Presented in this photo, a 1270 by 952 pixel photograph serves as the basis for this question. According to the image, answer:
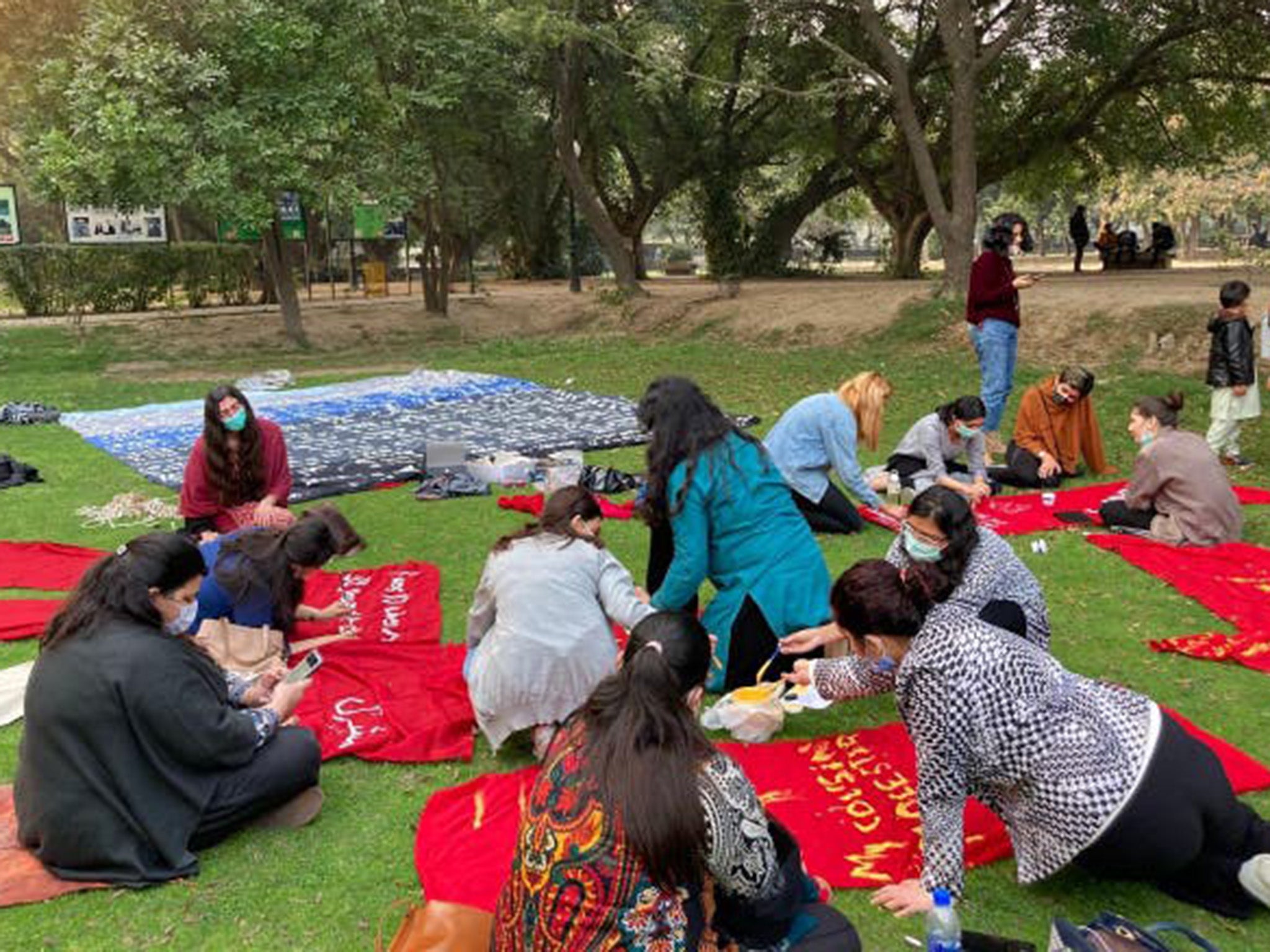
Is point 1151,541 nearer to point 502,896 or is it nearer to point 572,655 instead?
point 572,655

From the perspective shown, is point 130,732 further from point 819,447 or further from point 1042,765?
point 819,447

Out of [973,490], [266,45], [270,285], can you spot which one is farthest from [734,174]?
[973,490]

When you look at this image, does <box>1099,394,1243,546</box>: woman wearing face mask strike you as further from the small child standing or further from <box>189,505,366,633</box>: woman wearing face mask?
<box>189,505,366,633</box>: woman wearing face mask

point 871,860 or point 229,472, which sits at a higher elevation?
point 229,472

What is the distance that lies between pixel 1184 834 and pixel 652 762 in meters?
1.64

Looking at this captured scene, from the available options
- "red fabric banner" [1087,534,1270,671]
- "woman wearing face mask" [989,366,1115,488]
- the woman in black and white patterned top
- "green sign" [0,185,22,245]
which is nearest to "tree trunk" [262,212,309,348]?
"green sign" [0,185,22,245]

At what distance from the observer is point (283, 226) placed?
1894cm

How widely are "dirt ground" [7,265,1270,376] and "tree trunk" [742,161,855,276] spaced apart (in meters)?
1.93

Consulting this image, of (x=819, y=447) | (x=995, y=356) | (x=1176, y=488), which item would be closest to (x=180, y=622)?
(x=819, y=447)

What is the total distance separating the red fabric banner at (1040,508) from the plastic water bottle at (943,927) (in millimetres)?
4360

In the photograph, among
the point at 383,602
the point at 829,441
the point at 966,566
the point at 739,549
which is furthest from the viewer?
the point at 829,441

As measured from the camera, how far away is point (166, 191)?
14531 millimetres

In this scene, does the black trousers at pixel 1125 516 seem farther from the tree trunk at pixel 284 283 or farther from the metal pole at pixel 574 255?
the metal pole at pixel 574 255

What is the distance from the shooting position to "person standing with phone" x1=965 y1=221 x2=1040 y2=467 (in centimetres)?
923
